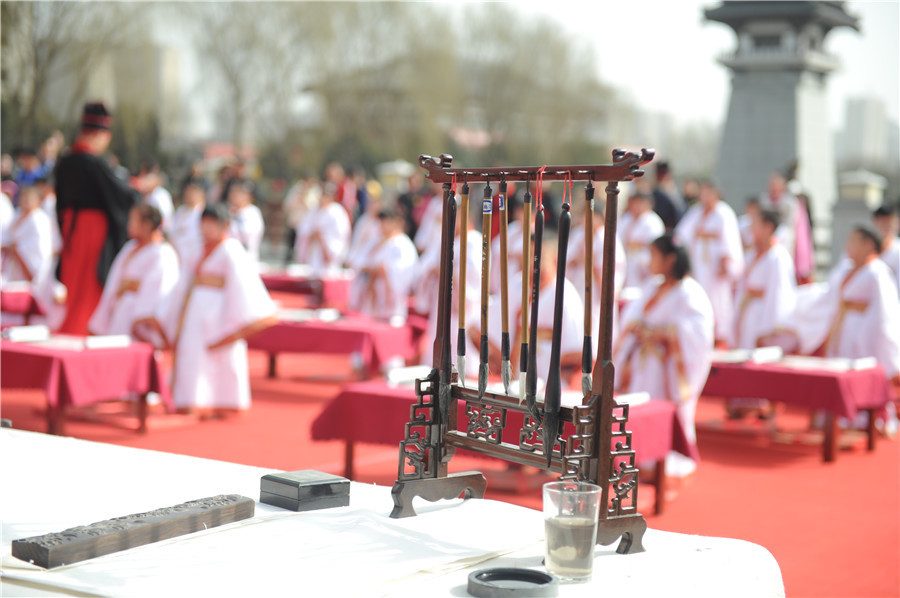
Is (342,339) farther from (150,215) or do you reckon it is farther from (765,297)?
(765,297)

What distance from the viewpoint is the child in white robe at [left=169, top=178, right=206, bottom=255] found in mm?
11680

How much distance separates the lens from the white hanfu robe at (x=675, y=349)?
21.0 ft

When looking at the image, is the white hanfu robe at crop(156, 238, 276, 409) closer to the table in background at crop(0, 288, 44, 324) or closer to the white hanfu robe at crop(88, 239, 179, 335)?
the white hanfu robe at crop(88, 239, 179, 335)

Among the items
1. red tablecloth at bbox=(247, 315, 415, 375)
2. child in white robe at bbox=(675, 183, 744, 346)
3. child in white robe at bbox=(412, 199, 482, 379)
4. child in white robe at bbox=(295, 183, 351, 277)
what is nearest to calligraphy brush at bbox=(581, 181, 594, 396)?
child in white robe at bbox=(412, 199, 482, 379)

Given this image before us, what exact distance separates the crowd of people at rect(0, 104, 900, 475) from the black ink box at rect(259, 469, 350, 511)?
1.89ft

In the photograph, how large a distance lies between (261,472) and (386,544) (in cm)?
84

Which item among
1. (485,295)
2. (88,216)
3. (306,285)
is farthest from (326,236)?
(485,295)

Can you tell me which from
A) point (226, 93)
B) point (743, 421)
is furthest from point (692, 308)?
point (226, 93)

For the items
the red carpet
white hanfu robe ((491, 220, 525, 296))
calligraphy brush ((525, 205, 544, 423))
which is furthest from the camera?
white hanfu robe ((491, 220, 525, 296))

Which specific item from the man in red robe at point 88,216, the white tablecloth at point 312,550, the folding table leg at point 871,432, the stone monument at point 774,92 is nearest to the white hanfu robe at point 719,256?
the folding table leg at point 871,432

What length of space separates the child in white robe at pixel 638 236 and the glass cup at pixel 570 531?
9545mm

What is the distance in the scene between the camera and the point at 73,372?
6.44 m

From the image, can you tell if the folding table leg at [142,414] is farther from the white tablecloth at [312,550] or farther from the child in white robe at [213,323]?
the white tablecloth at [312,550]

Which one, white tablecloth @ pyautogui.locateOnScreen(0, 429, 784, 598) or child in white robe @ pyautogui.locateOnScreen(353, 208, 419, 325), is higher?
child in white robe @ pyautogui.locateOnScreen(353, 208, 419, 325)
